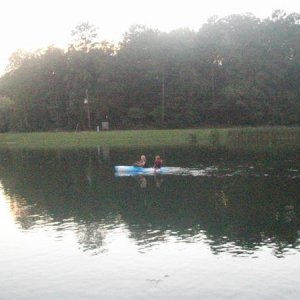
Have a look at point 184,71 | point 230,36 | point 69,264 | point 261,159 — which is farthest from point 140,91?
point 69,264

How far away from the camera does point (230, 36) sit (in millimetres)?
103750

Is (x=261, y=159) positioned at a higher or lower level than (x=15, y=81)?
lower

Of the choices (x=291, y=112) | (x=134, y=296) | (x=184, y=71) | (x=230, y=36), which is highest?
(x=230, y=36)

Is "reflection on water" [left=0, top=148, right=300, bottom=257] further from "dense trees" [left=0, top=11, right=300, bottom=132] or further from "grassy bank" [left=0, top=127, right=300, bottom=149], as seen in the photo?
"dense trees" [left=0, top=11, right=300, bottom=132]

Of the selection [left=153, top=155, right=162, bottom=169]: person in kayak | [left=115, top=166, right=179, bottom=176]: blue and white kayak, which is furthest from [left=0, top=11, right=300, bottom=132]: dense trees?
[left=153, top=155, right=162, bottom=169]: person in kayak

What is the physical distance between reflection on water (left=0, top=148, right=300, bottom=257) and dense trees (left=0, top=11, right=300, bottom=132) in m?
42.4

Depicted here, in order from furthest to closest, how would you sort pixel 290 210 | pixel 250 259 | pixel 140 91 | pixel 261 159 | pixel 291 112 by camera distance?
pixel 140 91 < pixel 291 112 < pixel 261 159 < pixel 290 210 < pixel 250 259

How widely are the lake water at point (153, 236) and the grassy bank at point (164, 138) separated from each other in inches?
1277

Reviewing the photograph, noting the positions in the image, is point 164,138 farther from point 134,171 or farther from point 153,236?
point 153,236

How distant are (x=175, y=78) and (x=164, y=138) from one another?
17.7m

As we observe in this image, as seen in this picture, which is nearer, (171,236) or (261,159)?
(171,236)

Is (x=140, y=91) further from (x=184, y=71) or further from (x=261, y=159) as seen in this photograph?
(x=261, y=159)

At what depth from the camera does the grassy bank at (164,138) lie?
78062mm

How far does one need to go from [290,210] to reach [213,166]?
21486 mm
